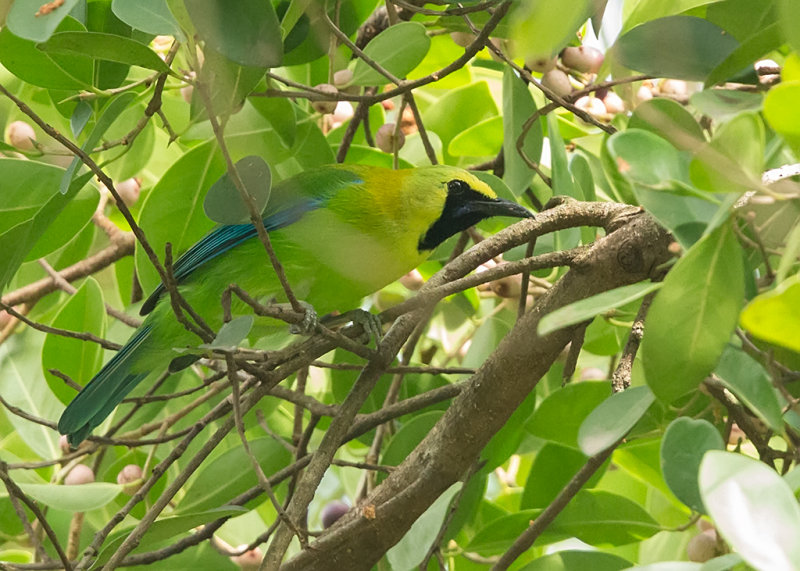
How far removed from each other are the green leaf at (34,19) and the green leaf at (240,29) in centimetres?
22

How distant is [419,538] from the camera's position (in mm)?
2174

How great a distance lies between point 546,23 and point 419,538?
1101 mm

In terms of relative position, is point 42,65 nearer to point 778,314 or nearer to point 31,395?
point 31,395

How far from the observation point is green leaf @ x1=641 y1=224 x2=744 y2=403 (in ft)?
4.28

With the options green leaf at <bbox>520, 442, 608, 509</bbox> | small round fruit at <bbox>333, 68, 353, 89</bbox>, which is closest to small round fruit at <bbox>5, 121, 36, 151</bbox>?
small round fruit at <bbox>333, 68, 353, 89</bbox>

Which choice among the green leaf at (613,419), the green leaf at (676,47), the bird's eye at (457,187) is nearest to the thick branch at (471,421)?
the green leaf at (676,47)

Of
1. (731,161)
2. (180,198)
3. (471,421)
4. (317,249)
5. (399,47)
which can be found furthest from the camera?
(317,249)

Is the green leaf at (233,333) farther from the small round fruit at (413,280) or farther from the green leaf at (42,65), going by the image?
the small round fruit at (413,280)

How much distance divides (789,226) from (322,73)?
1.66 metres

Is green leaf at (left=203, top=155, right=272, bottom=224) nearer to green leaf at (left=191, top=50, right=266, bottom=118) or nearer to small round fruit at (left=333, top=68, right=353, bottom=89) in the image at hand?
green leaf at (left=191, top=50, right=266, bottom=118)

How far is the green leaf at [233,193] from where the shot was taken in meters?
1.84

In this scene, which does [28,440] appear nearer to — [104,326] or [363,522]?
[104,326]

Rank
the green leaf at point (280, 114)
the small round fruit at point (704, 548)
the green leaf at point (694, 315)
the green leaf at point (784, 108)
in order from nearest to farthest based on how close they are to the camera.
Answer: the green leaf at point (784, 108) → the green leaf at point (694, 315) → the small round fruit at point (704, 548) → the green leaf at point (280, 114)

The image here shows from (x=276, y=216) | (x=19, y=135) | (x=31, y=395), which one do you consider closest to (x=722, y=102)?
(x=276, y=216)
